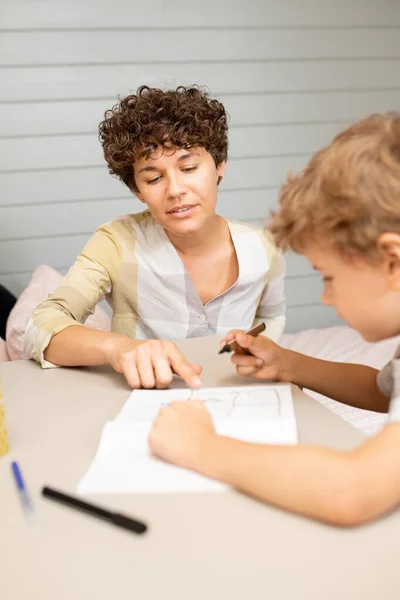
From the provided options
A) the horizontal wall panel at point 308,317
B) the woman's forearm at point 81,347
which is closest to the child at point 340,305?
the woman's forearm at point 81,347

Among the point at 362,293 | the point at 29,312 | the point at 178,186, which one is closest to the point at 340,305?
the point at 362,293

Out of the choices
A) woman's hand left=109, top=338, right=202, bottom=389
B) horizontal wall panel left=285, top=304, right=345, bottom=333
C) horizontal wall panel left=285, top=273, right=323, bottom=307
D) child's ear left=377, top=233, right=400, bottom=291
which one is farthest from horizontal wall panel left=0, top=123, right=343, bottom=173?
child's ear left=377, top=233, right=400, bottom=291

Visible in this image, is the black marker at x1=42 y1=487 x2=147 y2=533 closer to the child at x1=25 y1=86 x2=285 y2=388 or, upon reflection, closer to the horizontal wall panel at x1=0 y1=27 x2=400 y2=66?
the child at x1=25 y1=86 x2=285 y2=388

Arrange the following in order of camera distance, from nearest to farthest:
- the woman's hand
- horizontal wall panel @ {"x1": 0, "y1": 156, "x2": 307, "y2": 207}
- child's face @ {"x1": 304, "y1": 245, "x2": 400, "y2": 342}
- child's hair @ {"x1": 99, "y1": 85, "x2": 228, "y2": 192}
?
child's face @ {"x1": 304, "y1": 245, "x2": 400, "y2": 342}
the woman's hand
child's hair @ {"x1": 99, "y1": 85, "x2": 228, "y2": 192}
horizontal wall panel @ {"x1": 0, "y1": 156, "x2": 307, "y2": 207}

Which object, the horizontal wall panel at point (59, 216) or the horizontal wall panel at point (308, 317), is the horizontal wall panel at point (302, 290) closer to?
the horizontal wall panel at point (308, 317)

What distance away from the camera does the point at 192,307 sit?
5.44 ft

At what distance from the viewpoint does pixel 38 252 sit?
2.93m

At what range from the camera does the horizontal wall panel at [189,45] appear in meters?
2.78

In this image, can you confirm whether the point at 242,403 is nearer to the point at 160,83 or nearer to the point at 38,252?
the point at 38,252

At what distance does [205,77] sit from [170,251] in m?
1.58

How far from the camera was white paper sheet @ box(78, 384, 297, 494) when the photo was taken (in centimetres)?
75

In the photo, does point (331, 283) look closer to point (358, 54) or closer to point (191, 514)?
point (191, 514)

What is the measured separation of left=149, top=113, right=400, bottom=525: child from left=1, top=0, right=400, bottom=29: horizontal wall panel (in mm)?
2188

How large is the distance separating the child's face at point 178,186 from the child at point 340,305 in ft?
1.84
